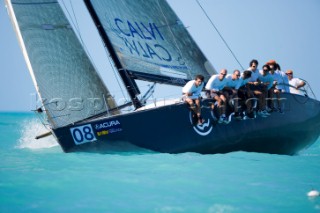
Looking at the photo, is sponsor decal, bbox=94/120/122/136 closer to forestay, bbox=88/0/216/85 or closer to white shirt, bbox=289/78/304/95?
forestay, bbox=88/0/216/85

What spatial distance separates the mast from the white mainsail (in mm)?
730

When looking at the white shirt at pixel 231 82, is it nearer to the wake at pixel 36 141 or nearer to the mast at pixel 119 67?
the mast at pixel 119 67

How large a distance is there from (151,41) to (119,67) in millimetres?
1256

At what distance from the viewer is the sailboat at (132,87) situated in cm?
960

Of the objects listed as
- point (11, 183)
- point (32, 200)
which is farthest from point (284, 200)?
point (11, 183)

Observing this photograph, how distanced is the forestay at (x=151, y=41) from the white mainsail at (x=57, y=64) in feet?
4.24

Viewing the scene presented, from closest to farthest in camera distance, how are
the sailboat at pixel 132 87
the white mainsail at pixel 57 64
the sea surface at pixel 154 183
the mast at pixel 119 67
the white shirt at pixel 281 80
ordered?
the sea surface at pixel 154 183
the sailboat at pixel 132 87
the white mainsail at pixel 57 64
the mast at pixel 119 67
the white shirt at pixel 281 80

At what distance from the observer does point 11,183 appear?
713cm

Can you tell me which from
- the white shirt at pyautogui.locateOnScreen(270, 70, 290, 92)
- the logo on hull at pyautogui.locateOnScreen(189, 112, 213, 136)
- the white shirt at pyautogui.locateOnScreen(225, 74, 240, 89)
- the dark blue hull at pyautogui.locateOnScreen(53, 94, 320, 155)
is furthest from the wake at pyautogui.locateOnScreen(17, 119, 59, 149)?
the white shirt at pyautogui.locateOnScreen(270, 70, 290, 92)

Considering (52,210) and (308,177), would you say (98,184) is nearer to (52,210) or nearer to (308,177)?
(52,210)

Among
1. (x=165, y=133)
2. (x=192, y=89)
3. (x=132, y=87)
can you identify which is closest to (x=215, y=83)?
(x=192, y=89)

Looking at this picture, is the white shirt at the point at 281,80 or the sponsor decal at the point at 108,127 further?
the white shirt at the point at 281,80

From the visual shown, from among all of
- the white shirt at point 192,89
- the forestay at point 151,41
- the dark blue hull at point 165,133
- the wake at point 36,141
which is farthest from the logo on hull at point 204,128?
the wake at point 36,141

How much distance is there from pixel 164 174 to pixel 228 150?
3.14 m
